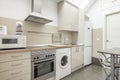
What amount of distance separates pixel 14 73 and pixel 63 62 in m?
1.43

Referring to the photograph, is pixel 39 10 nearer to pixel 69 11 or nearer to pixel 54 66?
pixel 69 11

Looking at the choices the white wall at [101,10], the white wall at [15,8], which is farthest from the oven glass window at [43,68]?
the white wall at [101,10]

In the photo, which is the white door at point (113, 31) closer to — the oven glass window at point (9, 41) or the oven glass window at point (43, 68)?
the oven glass window at point (43, 68)

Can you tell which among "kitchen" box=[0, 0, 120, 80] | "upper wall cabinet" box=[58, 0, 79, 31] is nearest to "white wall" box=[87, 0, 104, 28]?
"kitchen" box=[0, 0, 120, 80]

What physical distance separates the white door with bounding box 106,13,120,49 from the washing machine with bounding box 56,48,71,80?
1828mm

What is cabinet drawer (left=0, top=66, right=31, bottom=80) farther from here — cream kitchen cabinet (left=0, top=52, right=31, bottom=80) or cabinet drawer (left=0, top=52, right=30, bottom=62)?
cabinet drawer (left=0, top=52, right=30, bottom=62)

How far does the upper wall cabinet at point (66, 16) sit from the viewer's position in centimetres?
303

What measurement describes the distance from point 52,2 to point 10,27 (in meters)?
1.65

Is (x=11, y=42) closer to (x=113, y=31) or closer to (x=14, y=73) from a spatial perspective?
(x=14, y=73)

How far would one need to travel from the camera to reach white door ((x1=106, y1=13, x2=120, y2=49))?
3249 mm

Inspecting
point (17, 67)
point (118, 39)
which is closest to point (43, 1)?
point (17, 67)

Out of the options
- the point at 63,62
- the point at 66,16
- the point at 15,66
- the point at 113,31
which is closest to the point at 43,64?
the point at 15,66

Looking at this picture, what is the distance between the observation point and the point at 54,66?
2254 millimetres

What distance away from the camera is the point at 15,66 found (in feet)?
5.09
